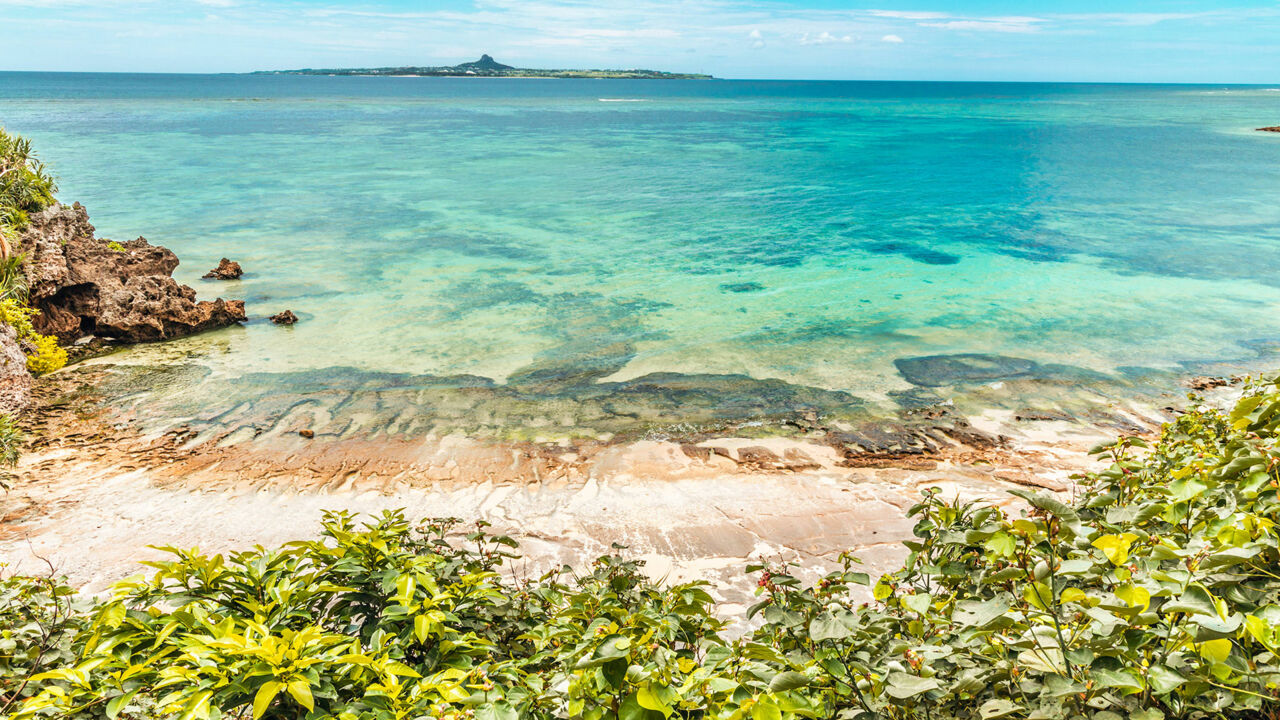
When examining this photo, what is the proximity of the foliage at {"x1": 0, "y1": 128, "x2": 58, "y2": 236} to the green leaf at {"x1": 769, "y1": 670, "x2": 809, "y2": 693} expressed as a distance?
15.8 metres

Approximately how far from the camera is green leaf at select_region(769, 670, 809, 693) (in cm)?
228

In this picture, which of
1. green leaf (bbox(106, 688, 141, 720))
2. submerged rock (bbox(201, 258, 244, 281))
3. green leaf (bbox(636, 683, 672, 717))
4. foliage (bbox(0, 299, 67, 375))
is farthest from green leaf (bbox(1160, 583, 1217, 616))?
submerged rock (bbox(201, 258, 244, 281))

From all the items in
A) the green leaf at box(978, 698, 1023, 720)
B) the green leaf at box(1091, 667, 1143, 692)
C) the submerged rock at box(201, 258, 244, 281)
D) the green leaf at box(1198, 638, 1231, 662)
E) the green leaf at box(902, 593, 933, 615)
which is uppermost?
the green leaf at box(1198, 638, 1231, 662)

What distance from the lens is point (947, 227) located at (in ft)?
87.1

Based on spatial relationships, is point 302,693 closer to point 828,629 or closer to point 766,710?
point 766,710

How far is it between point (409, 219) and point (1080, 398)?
2279 centimetres

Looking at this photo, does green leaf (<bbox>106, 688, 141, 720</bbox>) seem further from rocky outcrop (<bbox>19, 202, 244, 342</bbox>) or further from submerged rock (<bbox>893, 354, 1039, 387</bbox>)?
rocky outcrop (<bbox>19, 202, 244, 342</bbox>)

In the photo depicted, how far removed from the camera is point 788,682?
229 cm

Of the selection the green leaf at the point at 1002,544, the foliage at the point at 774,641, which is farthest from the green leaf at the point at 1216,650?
the green leaf at the point at 1002,544

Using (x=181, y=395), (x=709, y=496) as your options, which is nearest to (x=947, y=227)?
(x=709, y=496)

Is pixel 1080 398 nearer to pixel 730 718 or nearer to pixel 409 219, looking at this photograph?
pixel 730 718

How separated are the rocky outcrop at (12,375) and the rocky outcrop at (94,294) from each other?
1913 millimetres

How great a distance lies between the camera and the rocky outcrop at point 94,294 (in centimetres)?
1307

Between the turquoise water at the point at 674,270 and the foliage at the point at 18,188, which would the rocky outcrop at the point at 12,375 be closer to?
the turquoise water at the point at 674,270
